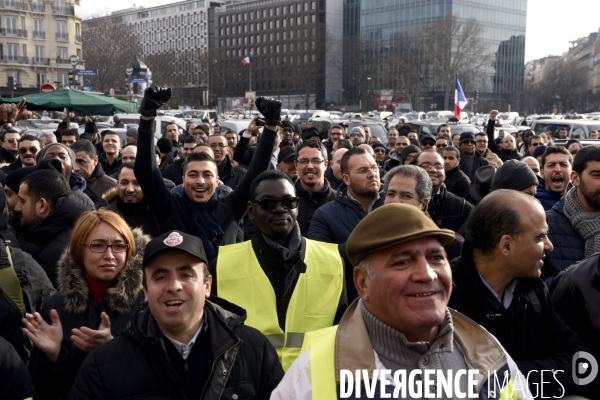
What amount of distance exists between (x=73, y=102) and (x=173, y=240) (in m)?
11.1

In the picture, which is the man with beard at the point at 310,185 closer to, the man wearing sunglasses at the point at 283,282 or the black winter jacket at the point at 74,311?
the man wearing sunglasses at the point at 283,282

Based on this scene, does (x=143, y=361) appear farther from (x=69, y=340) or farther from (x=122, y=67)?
(x=122, y=67)

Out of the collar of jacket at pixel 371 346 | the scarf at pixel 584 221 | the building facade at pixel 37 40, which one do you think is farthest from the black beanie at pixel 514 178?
the building facade at pixel 37 40

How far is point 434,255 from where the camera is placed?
2246mm

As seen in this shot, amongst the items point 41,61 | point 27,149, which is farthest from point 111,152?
point 41,61

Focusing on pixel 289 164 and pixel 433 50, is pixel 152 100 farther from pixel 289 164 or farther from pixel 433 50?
pixel 433 50

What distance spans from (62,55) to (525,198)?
88.3 m

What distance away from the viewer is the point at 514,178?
5.29 metres

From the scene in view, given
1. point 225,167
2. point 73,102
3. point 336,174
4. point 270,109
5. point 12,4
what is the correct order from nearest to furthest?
point 270,109 < point 336,174 < point 225,167 < point 73,102 < point 12,4

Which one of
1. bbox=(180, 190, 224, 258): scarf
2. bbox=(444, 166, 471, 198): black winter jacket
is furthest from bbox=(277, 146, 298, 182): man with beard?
bbox=(180, 190, 224, 258): scarf

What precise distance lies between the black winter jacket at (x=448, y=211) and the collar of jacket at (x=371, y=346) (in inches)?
134

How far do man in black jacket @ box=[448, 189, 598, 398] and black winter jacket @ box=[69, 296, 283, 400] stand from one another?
0.97 metres

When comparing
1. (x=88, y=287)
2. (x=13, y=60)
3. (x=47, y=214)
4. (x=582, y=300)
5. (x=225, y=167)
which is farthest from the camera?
(x=13, y=60)

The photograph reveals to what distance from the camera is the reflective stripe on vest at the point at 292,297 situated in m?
3.61
